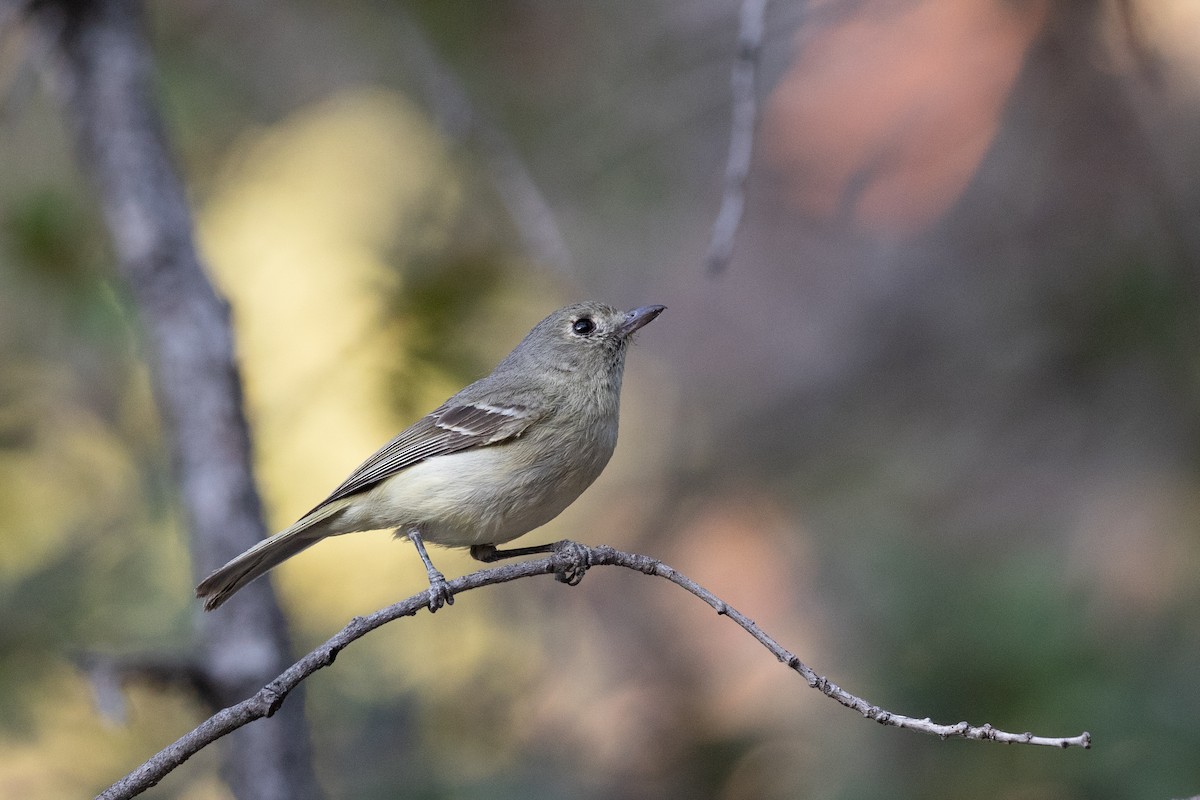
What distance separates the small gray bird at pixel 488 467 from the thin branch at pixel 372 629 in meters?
0.53

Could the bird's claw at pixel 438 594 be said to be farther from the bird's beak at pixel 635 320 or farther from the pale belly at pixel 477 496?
the bird's beak at pixel 635 320

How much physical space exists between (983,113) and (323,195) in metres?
3.42

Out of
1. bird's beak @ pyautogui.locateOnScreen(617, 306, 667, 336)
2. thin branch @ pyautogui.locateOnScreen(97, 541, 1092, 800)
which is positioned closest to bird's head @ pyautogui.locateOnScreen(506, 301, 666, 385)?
bird's beak @ pyautogui.locateOnScreen(617, 306, 667, 336)

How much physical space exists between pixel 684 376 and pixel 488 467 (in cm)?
363

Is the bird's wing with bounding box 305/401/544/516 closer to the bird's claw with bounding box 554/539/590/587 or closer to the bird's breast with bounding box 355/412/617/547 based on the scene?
the bird's breast with bounding box 355/412/617/547

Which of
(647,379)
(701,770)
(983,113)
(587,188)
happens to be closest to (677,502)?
(647,379)

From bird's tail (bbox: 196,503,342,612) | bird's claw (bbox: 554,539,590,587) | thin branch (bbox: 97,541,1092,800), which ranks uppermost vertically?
bird's tail (bbox: 196,503,342,612)

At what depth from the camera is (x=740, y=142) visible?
288 cm

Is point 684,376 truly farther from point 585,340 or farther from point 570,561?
point 570,561

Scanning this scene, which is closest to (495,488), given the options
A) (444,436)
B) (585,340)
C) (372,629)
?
(444,436)

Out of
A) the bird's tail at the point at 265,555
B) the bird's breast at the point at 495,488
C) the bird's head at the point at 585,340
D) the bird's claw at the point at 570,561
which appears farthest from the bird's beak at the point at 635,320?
the bird's tail at the point at 265,555

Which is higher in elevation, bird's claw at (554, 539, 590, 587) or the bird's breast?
the bird's breast

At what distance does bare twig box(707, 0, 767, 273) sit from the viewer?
2748 mm

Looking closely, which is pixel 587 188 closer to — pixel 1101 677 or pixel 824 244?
pixel 824 244
